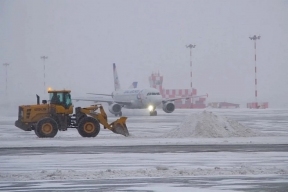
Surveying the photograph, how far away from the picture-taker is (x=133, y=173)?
1700 cm

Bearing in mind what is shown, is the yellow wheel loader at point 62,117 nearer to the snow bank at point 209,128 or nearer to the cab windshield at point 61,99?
the cab windshield at point 61,99

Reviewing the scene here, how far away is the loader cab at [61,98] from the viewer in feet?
109

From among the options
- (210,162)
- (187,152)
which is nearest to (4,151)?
(187,152)

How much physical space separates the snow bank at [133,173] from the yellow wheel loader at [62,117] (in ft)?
50.3

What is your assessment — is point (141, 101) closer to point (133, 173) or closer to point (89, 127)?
point (89, 127)

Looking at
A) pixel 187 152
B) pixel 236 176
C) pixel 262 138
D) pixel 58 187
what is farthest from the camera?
pixel 262 138

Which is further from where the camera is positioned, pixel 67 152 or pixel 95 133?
pixel 95 133

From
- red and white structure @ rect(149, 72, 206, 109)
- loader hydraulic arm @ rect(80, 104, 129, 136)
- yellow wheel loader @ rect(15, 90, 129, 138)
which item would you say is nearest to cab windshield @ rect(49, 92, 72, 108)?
yellow wheel loader @ rect(15, 90, 129, 138)

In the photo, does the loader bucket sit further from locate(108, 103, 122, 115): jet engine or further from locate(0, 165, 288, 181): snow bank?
locate(108, 103, 122, 115): jet engine

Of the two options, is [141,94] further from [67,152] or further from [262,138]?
[67,152]

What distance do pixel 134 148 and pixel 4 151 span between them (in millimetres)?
5332

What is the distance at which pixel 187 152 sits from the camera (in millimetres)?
23656

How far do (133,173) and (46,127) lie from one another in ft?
53.5

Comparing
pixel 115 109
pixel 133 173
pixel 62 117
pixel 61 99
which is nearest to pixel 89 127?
pixel 62 117
